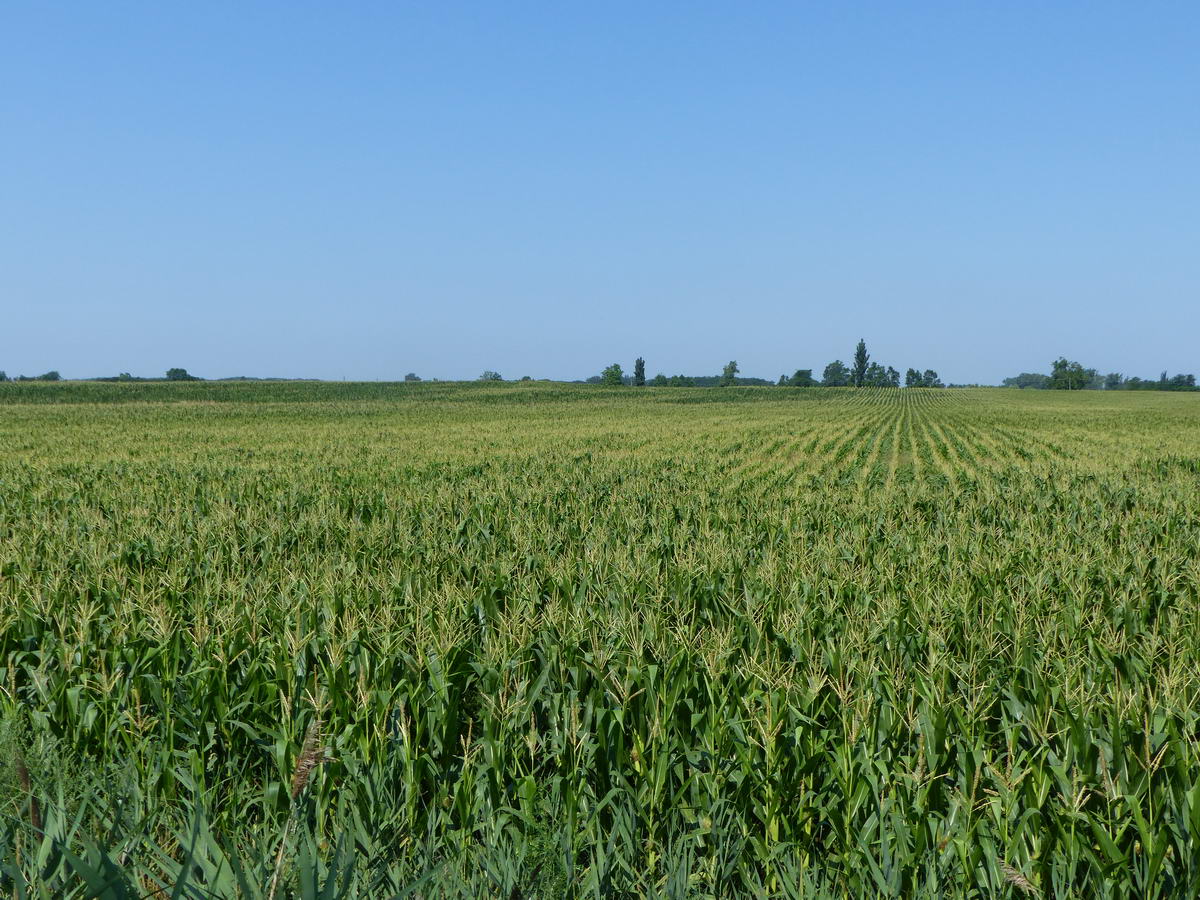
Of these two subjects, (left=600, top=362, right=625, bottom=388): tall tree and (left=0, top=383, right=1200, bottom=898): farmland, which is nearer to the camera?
(left=0, top=383, right=1200, bottom=898): farmland

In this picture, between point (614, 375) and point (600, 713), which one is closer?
point (600, 713)

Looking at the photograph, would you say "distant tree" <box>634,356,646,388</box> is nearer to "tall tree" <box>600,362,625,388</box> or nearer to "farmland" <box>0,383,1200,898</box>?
"tall tree" <box>600,362,625,388</box>

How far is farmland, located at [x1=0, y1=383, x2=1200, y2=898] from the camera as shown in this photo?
124 inches

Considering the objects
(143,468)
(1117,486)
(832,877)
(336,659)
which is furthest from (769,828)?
(143,468)

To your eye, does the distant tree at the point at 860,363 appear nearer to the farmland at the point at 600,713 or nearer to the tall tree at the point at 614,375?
the tall tree at the point at 614,375

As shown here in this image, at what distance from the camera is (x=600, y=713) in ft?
14.0

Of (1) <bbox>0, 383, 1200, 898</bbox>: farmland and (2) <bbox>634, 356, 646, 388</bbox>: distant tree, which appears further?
(2) <bbox>634, 356, 646, 388</bbox>: distant tree

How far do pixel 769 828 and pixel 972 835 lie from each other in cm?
89

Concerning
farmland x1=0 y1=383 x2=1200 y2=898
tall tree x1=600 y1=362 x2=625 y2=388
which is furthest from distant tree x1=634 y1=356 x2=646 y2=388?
farmland x1=0 y1=383 x2=1200 y2=898

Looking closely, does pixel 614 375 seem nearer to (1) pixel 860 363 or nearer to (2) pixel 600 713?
(1) pixel 860 363

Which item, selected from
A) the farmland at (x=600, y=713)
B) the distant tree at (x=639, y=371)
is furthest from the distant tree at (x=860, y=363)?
the farmland at (x=600, y=713)

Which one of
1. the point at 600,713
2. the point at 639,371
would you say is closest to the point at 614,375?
the point at 639,371

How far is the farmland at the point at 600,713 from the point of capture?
10.3 feet

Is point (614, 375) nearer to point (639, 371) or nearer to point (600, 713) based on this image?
point (639, 371)
